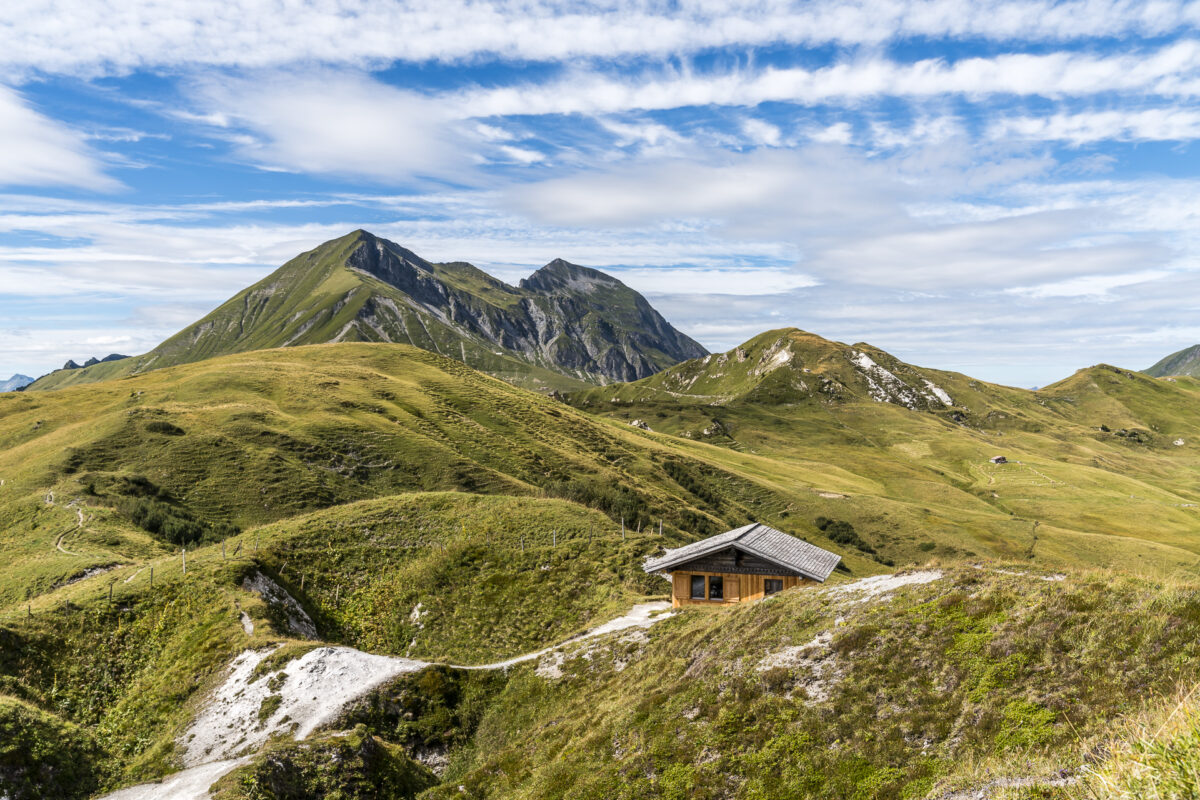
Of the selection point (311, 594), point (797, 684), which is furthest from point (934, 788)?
point (311, 594)

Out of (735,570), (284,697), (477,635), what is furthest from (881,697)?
(477,635)

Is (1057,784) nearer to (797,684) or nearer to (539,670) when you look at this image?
(797,684)

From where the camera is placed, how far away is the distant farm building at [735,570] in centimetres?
4053

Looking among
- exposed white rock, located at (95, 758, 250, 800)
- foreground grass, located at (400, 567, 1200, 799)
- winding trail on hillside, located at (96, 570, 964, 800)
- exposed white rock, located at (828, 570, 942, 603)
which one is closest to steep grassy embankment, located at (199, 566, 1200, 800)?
foreground grass, located at (400, 567, 1200, 799)

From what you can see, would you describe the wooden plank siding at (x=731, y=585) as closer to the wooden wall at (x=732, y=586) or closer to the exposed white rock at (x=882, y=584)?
the wooden wall at (x=732, y=586)

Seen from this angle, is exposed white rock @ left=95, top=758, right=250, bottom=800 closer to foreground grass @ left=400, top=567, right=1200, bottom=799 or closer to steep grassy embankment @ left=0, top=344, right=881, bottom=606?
foreground grass @ left=400, top=567, right=1200, bottom=799

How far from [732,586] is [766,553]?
328 centimetres

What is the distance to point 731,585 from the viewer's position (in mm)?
41406

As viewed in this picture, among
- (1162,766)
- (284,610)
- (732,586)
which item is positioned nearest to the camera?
(1162,766)

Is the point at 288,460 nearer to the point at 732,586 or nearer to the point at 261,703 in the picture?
the point at 261,703

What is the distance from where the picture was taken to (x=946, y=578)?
22906 mm

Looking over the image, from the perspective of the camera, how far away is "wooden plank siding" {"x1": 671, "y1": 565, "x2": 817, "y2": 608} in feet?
133

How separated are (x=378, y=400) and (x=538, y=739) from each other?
383 feet

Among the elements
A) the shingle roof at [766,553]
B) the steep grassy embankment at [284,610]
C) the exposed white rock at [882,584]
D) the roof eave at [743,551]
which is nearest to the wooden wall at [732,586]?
the roof eave at [743,551]
